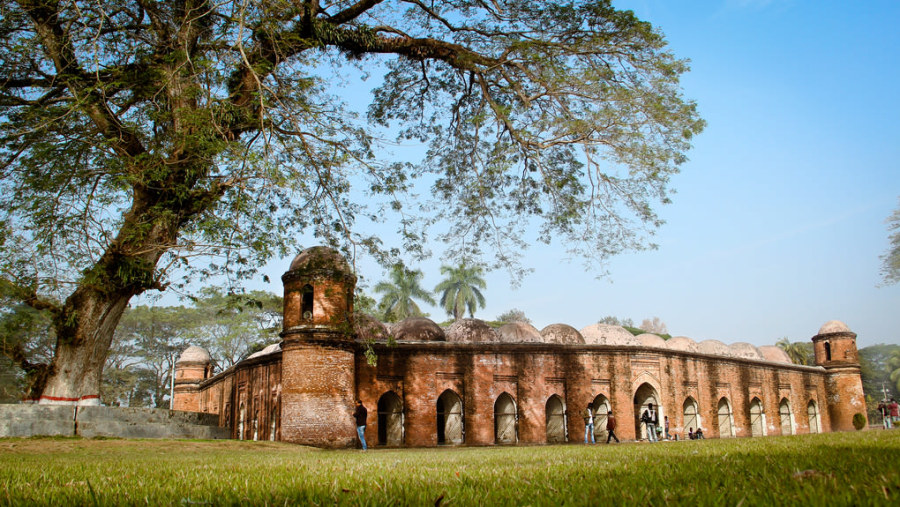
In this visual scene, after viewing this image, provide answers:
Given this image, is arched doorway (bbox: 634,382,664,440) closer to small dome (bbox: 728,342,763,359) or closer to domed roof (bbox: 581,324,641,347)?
domed roof (bbox: 581,324,641,347)

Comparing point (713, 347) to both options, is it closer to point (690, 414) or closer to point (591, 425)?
point (690, 414)

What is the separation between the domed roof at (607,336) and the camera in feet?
72.6

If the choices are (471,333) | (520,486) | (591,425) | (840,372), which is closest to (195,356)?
(471,333)

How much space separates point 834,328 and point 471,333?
18.5 m

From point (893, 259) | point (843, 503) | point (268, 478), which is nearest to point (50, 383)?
point (268, 478)

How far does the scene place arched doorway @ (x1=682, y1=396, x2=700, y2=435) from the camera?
2203 centimetres

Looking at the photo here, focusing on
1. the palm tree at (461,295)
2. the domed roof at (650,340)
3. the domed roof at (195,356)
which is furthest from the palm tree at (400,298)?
the domed roof at (650,340)

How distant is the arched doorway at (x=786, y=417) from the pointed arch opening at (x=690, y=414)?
5.35m

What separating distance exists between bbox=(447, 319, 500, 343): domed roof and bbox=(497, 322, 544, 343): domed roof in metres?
0.36

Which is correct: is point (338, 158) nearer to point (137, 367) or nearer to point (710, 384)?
point (710, 384)

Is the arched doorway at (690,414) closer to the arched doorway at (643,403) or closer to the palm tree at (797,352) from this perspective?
the arched doorway at (643,403)

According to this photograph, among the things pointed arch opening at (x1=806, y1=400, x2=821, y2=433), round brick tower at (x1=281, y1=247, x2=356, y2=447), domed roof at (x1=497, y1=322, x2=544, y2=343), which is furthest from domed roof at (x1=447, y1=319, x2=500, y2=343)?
pointed arch opening at (x1=806, y1=400, x2=821, y2=433)

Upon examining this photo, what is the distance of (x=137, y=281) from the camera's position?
11.4 m

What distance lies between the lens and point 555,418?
20.5 metres
